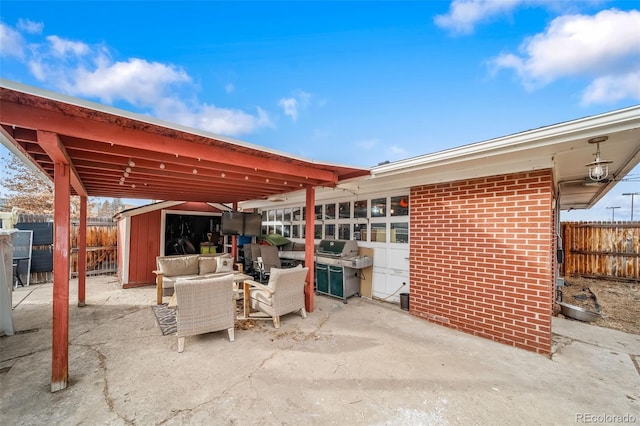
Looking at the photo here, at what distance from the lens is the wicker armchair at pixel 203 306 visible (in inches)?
127

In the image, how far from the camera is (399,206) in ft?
17.4

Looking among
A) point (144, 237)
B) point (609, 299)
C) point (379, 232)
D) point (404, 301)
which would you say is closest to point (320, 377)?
point (404, 301)

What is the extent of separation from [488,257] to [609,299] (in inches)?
195

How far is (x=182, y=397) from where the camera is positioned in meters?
2.32

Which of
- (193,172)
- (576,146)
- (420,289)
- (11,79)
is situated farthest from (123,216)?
(576,146)

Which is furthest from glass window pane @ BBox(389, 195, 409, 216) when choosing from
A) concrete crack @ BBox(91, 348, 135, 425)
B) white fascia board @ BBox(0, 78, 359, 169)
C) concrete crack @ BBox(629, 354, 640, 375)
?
concrete crack @ BBox(91, 348, 135, 425)

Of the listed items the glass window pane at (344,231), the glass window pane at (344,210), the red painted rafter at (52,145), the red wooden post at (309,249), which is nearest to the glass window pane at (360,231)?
the glass window pane at (344,231)

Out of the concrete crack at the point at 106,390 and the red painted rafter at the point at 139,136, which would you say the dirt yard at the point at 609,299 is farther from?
the concrete crack at the point at 106,390

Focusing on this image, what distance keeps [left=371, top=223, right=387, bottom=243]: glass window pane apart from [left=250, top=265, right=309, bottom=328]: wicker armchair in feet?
6.35

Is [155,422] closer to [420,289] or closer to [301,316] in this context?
[301,316]

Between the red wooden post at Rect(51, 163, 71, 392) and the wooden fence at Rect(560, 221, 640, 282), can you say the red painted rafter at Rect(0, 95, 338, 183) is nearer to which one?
the red wooden post at Rect(51, 163, 71, 392)

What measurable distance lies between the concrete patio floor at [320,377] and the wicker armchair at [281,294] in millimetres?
241

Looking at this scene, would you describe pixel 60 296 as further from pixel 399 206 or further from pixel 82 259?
pixel 399 206

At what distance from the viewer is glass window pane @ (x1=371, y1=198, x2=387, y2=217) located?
18.2ft
